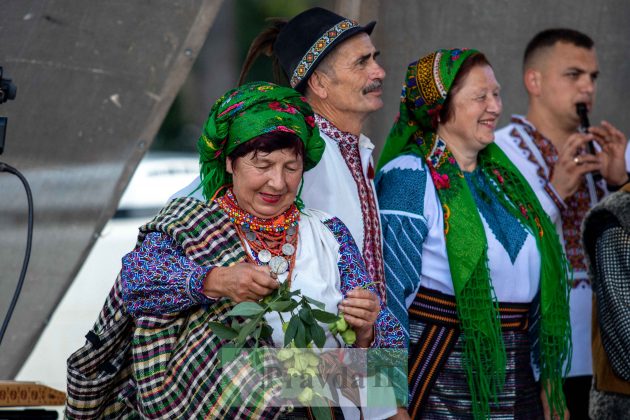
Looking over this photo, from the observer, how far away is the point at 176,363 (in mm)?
2588

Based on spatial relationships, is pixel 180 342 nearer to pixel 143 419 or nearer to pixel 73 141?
pixel 143 419

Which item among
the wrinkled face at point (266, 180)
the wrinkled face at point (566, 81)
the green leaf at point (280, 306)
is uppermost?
the wrinkled face at point (566, 81)

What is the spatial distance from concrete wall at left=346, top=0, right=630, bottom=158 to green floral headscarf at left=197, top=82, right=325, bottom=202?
1727 mm

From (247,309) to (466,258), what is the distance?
1163 mm

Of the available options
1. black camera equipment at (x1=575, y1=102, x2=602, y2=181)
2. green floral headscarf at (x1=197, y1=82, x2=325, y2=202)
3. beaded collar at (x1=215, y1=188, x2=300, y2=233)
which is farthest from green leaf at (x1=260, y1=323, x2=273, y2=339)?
black camera equipment at (x1=575, y1=102, x2=602, y2=181)

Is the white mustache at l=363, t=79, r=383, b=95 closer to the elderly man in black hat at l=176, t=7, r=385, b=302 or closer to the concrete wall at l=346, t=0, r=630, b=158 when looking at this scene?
the elderly man in black hat at l=176, t=7, r=385, b=302

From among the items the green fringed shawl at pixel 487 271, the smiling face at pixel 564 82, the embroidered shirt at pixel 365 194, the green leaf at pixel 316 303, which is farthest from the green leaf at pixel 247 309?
the smiling face at pixel 564 82

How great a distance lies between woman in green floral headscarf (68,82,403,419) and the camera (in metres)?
2.49

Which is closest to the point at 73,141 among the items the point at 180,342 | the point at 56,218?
the point at 56,218

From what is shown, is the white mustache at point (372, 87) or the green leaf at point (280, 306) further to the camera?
the white mustache at point (372, 87)

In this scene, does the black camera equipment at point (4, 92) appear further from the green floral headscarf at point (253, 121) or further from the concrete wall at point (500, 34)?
the concrete wall at point (500, 34)

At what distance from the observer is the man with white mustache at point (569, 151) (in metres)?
4.04

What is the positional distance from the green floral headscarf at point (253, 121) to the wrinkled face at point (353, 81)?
0.58 m

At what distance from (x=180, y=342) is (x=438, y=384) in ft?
3.55
